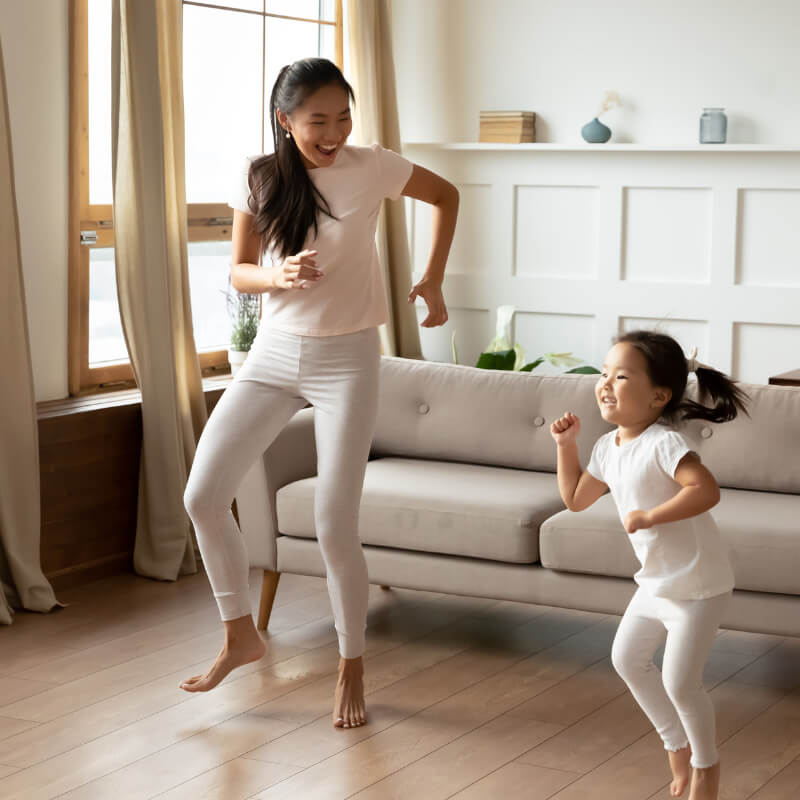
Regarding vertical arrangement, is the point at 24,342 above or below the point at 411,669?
above

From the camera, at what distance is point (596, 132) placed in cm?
577

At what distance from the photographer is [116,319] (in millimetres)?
4746

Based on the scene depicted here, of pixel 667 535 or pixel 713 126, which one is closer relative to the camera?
pixel 667 535

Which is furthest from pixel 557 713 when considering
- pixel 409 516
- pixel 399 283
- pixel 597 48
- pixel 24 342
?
pixel 597 48

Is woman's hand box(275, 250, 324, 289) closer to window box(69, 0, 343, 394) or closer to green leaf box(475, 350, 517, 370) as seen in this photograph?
window box(69, 0, 343, 394)

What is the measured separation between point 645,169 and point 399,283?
3.89 feet

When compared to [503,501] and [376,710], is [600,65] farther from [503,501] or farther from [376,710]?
[376,710]

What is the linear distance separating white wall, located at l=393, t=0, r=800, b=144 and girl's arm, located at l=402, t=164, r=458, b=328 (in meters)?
3.01

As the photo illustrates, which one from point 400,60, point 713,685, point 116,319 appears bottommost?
point 713,685

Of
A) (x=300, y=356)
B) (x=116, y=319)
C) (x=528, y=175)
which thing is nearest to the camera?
(x=300, y=356)

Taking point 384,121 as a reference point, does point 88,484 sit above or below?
below

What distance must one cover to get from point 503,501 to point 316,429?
0.75 meters

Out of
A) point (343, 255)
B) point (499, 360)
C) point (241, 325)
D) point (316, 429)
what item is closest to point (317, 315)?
point (343, 255)

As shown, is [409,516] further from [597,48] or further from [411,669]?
[597,48]
